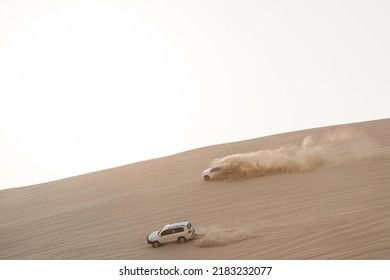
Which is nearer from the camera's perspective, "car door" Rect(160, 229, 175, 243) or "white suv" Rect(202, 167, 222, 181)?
"car door" Rect(160, 229, 175, 243)

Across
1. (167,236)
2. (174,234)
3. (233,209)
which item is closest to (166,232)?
(167,236)

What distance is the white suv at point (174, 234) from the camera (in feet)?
40.3

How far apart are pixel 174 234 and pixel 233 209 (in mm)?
2254

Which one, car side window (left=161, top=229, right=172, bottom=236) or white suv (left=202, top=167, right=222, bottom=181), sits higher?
white suv (left=202, top=167, right=222, bottom=181)

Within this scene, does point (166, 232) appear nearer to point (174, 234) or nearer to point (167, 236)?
point (167, 236)

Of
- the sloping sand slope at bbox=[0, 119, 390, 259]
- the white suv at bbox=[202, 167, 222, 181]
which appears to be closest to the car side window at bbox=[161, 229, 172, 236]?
→ the sloping sand slope at bbox=[0, 119, 390, 259]

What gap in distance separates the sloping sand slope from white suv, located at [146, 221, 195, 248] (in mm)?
188

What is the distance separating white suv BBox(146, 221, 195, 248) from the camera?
12289 mm

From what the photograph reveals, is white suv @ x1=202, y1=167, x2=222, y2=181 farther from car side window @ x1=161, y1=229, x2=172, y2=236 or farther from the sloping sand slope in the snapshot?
car side window @ x1=161, y1=229, x2=172, y2=236

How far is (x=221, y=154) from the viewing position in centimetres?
2214

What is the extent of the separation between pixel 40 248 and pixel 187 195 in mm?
4998
